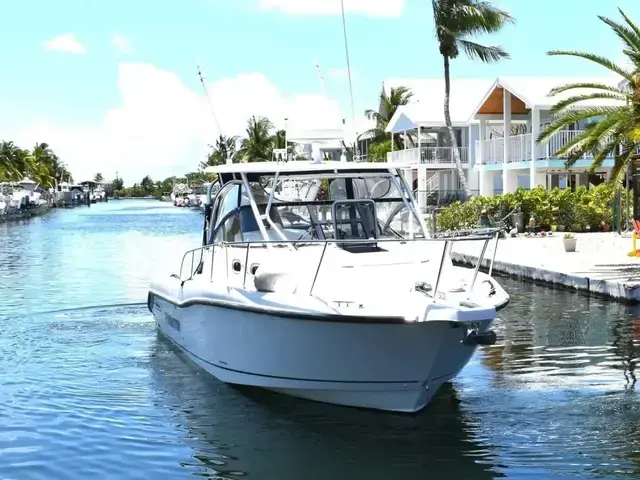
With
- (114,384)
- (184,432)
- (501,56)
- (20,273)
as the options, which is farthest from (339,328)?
(501,56)

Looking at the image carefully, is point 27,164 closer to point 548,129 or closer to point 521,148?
point 521,148

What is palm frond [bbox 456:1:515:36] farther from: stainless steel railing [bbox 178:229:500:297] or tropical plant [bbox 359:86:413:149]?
stainless steel railing [bbox 178:229:500:297]

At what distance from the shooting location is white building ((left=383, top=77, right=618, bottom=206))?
120 ft

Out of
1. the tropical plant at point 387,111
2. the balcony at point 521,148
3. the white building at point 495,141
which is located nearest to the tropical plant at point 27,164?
the tropical plant at point 387,111

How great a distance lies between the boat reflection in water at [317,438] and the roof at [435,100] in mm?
31437

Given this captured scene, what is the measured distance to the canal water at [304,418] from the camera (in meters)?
8.13

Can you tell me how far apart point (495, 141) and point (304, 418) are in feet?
109

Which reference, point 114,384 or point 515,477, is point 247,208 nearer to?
point 114,384

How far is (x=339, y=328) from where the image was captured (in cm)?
856

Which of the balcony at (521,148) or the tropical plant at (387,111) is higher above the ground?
the tropical plant at (387,111)

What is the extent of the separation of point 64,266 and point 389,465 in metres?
21.0

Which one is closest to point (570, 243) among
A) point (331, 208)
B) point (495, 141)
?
point (331, 208)

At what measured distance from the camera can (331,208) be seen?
36.2 feet

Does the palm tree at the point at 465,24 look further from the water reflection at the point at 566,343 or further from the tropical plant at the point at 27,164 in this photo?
the tropical plant at the point at 27,164
